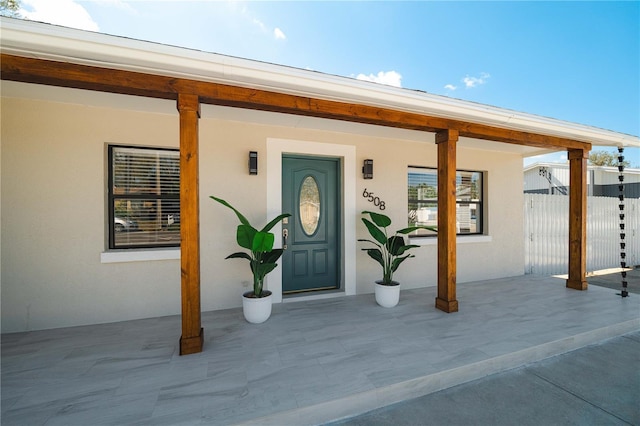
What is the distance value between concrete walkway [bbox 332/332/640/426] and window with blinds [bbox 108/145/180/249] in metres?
3.14

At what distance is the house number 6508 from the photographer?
4.39 m

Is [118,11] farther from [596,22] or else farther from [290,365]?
[596,22]

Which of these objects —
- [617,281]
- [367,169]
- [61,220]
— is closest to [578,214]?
[617,281]

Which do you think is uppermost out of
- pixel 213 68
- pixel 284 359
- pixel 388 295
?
pixel 213 68

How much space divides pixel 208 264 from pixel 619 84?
64.8 ft

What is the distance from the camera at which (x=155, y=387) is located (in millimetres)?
2023

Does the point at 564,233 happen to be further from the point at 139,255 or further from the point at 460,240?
the point at 139,255

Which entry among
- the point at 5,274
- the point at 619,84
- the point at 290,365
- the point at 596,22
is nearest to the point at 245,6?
the point at 5,274

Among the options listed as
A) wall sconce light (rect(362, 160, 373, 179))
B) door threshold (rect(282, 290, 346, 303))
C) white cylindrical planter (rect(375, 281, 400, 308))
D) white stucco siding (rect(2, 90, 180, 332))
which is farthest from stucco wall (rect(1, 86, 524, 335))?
white cylindrical planter (rect(375, 281, 400, 308))

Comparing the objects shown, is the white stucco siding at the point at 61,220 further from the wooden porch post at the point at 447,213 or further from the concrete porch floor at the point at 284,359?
the wooden porch post at the point at 447,213

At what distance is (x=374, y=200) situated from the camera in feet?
14.6

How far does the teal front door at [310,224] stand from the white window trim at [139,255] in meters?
1.51

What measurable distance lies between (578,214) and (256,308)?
5.45 m

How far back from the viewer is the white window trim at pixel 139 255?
128 inches
